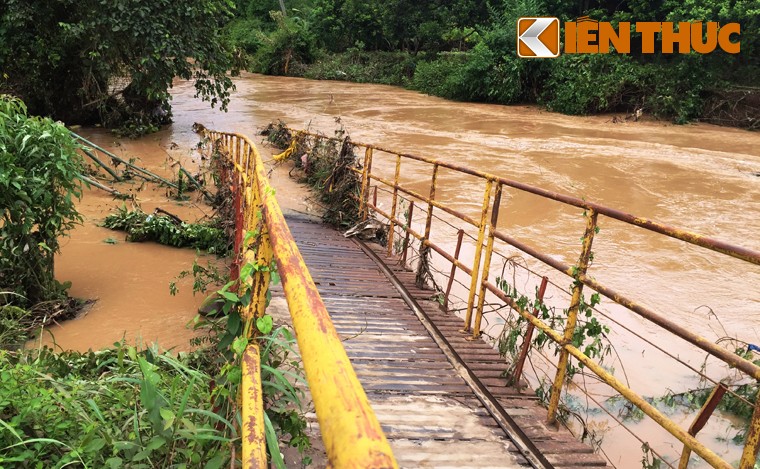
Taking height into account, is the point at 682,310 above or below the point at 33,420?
below

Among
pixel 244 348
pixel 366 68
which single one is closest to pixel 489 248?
pixel 244 348

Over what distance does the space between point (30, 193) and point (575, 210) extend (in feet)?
29.8

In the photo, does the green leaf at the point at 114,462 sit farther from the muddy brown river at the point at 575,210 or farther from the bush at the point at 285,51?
the bush at the point at 285,51

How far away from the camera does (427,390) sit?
3223 mm

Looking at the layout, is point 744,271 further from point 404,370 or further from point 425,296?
point 404,370

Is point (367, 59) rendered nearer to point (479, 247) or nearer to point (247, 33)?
point (247, 33)

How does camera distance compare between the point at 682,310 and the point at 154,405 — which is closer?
the point at 154,405

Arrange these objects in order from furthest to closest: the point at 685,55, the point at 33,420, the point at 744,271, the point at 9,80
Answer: the point at 685,55
the point at 9,80
the point at 744,271
the point at 33,420

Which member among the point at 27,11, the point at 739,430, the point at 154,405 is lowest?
the point at 739,430

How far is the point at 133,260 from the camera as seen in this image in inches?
283

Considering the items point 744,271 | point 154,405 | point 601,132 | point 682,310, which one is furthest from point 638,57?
point 154,405

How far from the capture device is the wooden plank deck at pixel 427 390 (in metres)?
2.66

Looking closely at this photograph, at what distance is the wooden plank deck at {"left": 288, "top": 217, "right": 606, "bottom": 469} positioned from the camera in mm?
2660

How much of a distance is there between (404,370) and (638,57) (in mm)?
24578
